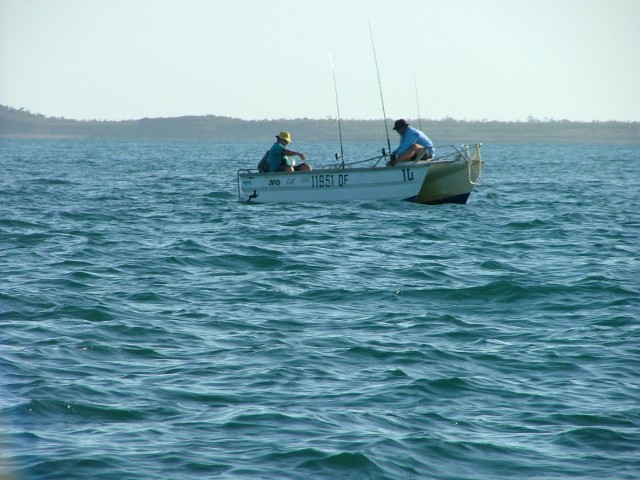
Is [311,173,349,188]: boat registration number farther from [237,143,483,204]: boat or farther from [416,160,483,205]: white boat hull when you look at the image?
[416,160,483,205]: white boat hull

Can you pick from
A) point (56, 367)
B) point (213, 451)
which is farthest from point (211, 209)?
point (213, 451)

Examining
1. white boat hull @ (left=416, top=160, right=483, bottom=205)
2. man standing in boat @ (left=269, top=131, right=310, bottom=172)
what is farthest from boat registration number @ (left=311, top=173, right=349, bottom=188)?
white boat hull @ (left=416, top=160, right=483, bottom=205)

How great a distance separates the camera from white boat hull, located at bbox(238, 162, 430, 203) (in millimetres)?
22609

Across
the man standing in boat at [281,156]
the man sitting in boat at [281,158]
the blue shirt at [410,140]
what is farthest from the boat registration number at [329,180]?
the blue shirt at [410,140]

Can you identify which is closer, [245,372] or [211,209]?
[245,372]

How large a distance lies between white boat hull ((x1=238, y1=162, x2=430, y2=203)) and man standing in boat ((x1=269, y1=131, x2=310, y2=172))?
8.8 inches

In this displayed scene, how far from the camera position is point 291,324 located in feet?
35.0

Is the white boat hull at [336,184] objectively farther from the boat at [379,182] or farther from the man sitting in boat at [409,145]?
the man sitting in boat at [409,145]

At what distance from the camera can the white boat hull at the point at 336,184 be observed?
2261 centimetres

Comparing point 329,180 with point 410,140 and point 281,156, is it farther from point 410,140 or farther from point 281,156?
point 410,140

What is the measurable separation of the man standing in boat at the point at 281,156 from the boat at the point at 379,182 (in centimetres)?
23

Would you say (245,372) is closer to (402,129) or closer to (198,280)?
(198,280)

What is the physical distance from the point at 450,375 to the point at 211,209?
16.0m

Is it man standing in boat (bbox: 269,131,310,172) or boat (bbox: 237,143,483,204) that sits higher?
man standing in boat (bbox: 269,131,310,172)
